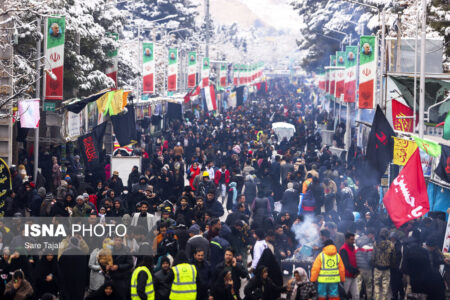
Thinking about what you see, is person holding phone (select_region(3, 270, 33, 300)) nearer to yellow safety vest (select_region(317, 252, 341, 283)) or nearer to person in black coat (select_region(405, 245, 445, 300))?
yellow safety vest (select_region(317, 252, 341, 283))

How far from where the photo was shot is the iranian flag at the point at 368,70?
27.5 metres

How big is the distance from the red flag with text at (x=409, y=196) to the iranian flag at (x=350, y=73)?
22702 mm

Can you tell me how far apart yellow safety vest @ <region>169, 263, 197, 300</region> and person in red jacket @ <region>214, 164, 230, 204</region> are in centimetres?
1211

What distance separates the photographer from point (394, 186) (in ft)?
42.4

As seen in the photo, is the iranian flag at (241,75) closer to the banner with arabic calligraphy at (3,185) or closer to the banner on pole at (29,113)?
the banner on pole at (29,113)

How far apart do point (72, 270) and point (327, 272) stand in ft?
11.6

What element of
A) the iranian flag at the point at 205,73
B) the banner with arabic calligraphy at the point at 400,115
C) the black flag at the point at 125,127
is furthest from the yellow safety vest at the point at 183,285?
the iranian flag at the point at 205,73

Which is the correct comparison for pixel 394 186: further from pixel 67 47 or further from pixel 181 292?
pixel 67 47

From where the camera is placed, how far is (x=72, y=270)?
12.5m

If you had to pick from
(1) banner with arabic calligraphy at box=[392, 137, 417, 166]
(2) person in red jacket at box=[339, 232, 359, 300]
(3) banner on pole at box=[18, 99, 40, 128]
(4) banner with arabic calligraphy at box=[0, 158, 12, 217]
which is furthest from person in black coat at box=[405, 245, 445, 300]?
(3) banner on pole at box=[18, 99, 40, 128]

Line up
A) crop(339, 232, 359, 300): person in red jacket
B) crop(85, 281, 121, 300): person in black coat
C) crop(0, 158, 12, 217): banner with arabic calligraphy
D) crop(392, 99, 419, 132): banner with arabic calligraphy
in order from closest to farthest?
crop(85, 281, 121, 300): person in black coat
crop(339, 232, 359, 300): person in red jacket
crop(0, 158, 12, 217): banner with arabic calligraphy
crop(392, 99, 419, 132): banner with arabic calligraphy

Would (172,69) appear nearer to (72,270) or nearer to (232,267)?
(72,270)

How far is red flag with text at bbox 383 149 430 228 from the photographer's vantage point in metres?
12.4

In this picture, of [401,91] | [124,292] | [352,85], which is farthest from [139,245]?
[352,85]
